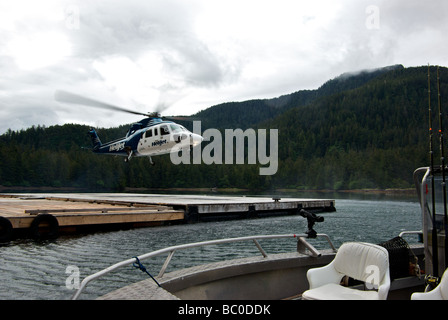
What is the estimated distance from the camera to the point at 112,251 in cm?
1348

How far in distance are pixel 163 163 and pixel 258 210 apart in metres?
115

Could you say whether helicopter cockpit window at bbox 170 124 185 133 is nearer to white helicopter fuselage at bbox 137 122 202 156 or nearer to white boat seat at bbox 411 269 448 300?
white helicopter fuselage at bbox 137 122 202 156

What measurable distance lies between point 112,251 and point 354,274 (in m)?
11.0

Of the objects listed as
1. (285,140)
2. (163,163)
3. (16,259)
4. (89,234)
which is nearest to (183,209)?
(89,234)

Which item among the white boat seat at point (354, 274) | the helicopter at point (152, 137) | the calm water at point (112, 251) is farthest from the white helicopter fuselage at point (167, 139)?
the white boat seat at point (354, 274)

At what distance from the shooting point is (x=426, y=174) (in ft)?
15.0

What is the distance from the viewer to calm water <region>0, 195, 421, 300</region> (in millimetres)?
9078

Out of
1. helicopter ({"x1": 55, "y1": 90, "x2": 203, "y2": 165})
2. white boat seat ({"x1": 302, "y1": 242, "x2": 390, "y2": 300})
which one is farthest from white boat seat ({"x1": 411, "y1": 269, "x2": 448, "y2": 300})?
helicopter ({"x1": 55, "y1": 90, "x2": 203, "y2": 165})

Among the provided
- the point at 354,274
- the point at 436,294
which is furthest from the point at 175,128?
the point at 436,294

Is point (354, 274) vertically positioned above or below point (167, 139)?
below

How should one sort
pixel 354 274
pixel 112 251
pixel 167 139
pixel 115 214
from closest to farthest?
pixel 354 274, pixel 112 251, pixel 115 214, pixel 167 139

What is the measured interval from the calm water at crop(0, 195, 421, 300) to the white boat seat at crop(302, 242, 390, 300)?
5.74 metres

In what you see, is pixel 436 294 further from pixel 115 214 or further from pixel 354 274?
pixel 115 214
